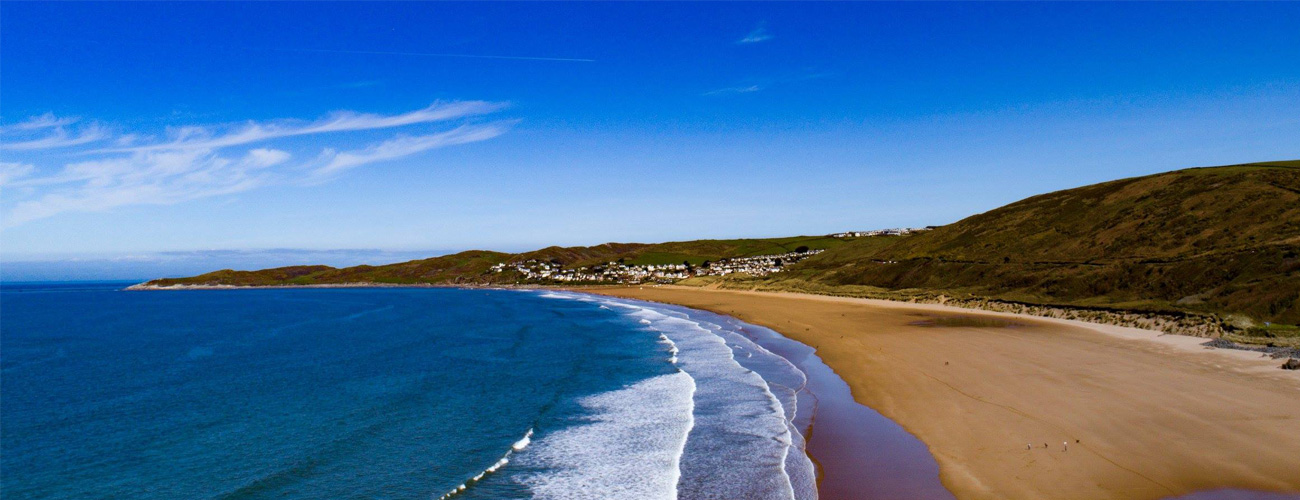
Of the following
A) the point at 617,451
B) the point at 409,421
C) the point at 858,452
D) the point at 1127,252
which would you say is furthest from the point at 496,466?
the point at 1127,252

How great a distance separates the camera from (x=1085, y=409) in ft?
61.6

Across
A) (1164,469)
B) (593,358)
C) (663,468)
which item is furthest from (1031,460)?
(593,358)

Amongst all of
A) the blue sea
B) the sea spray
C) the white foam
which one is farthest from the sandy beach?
the white foam

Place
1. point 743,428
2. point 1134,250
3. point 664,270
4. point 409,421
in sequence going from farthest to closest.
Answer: point 664,270, point 1134,250, point 409,421, point 743,428

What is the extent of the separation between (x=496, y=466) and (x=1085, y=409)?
712 inches

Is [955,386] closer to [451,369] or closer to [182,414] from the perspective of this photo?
[451,369]

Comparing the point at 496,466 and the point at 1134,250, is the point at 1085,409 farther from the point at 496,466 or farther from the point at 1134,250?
the point at 1134,250

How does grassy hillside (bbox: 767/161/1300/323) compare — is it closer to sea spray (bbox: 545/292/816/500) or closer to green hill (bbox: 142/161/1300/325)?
green hill (bbox: 142/161/1300/325)

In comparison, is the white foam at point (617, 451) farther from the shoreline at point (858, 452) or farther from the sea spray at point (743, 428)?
the shoreline at point (858, 452)

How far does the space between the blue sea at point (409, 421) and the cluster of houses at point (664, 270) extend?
11015 centimetres

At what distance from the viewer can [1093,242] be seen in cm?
6788

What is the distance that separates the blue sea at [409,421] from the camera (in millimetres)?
15297

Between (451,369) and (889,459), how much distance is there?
2439 cm

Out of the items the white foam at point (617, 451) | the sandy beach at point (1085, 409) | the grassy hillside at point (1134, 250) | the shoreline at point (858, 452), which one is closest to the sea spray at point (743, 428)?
the shoreline at point (858, 452)
